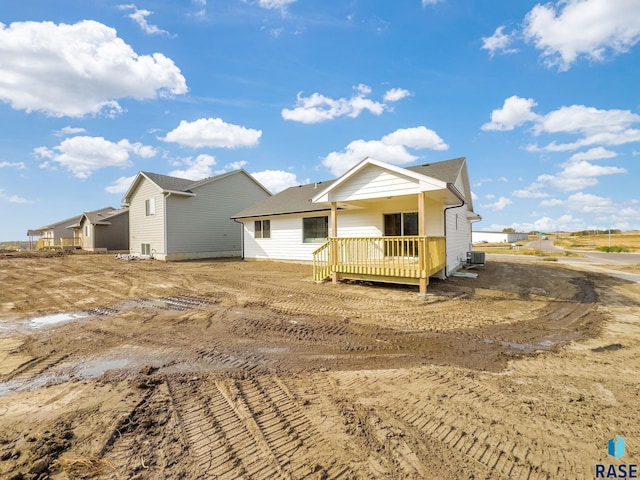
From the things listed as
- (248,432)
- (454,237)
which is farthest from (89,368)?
(454,237)

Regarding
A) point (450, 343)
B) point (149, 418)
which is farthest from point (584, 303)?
point (149, 418)

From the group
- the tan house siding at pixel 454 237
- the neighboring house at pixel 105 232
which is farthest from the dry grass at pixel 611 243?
the neighboring house at pixel 105 232

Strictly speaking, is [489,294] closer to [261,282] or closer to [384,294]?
[384,294]

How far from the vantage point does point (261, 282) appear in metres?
10.2

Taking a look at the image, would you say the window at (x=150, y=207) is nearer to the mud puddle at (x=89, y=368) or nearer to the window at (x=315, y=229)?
the window at (x=315, y=229)

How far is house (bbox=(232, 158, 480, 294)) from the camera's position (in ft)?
28.8

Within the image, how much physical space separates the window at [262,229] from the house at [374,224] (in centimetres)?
6

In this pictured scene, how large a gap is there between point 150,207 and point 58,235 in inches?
1132

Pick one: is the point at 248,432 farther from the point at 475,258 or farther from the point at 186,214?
the point at 186,214

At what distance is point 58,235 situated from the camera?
123ft

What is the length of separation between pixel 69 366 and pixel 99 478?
252cm

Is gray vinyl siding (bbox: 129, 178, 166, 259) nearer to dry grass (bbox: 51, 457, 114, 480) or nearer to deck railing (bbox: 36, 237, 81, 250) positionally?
dry grass (bbox: 51, 457, 114, 480)

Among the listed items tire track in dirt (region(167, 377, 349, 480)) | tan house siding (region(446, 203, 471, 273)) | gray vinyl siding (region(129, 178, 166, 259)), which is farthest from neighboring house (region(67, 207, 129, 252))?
tire track in dirt (region(167, 377, 349, 480))

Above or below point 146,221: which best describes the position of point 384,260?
Result: below
